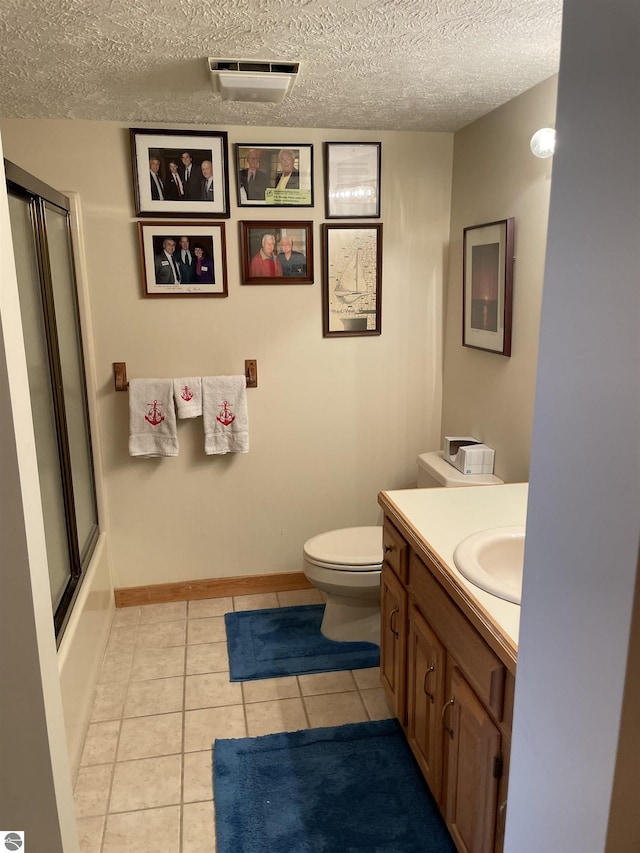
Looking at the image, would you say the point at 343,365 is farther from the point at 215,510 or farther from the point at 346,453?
the point at 215,510

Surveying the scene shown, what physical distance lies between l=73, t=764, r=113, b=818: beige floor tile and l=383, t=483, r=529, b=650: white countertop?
4.17ft

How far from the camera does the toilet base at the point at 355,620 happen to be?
8.91ft

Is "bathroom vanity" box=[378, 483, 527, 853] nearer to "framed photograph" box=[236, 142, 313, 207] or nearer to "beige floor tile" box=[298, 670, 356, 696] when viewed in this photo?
"beige floor tile" box=[298, 670, 356, 696]

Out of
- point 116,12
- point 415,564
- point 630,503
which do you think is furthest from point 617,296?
point 116,12

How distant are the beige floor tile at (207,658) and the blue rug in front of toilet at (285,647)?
1.1 inches

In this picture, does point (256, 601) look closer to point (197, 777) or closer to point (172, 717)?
point (172, 717)

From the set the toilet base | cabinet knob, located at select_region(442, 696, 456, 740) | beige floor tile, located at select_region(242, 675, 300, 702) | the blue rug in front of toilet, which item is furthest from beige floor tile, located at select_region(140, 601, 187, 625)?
cabinet knob, located at select_region(442, 696, 456, 740)

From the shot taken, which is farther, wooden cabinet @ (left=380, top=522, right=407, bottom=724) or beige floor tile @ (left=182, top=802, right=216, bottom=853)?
wooden cabinet @ (left=380, top=522, right=407, bottom=724)

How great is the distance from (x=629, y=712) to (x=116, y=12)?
1805mm

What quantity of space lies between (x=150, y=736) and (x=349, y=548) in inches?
40.7

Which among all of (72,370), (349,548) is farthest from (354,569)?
(72,370)

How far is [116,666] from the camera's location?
8.64 feet

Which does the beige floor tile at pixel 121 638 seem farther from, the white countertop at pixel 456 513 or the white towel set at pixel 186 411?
the white countertop at pixel 456 513

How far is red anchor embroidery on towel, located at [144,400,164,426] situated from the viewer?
285 centimetres
